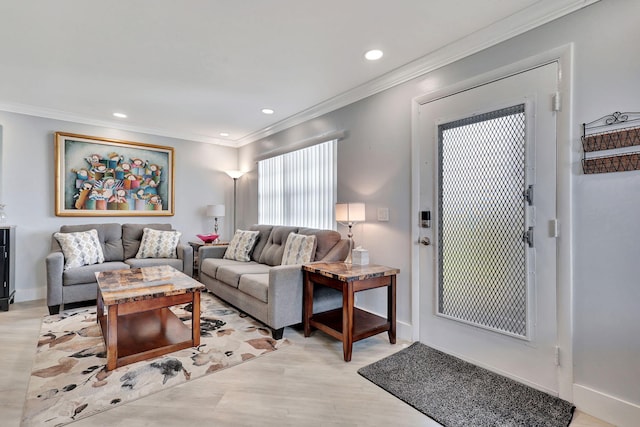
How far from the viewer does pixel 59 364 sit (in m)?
2.21

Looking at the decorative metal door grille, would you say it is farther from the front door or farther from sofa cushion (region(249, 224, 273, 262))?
sofa cushion (region(249, 224, 273, 262))

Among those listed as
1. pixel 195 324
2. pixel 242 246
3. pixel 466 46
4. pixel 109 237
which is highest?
pixel 466 46

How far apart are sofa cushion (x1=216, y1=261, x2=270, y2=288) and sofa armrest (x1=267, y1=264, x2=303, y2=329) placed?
0.67 meters

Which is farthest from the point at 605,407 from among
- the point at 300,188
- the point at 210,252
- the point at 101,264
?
the point at 101,264

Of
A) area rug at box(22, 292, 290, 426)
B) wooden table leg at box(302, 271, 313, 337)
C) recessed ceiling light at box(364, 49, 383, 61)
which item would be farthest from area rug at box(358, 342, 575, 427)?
recessed ceiling light at box(364, 49, 383, 61)

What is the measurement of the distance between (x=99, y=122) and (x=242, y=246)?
2.66 m

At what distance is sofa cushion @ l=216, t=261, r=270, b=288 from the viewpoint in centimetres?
329

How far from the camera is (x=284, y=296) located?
2.71m

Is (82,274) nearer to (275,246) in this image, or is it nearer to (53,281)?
(53,281)

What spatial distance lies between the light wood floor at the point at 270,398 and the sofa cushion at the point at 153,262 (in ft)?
4.63

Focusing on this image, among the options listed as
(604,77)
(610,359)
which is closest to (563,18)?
(604,77)

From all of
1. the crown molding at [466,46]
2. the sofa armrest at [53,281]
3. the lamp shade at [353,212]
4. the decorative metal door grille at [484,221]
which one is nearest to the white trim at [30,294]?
the sofa armrest at [53,281]

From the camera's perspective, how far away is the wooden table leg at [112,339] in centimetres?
213

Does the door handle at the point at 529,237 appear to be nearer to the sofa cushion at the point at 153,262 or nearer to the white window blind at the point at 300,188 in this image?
the white window blind at the point at 300,188
